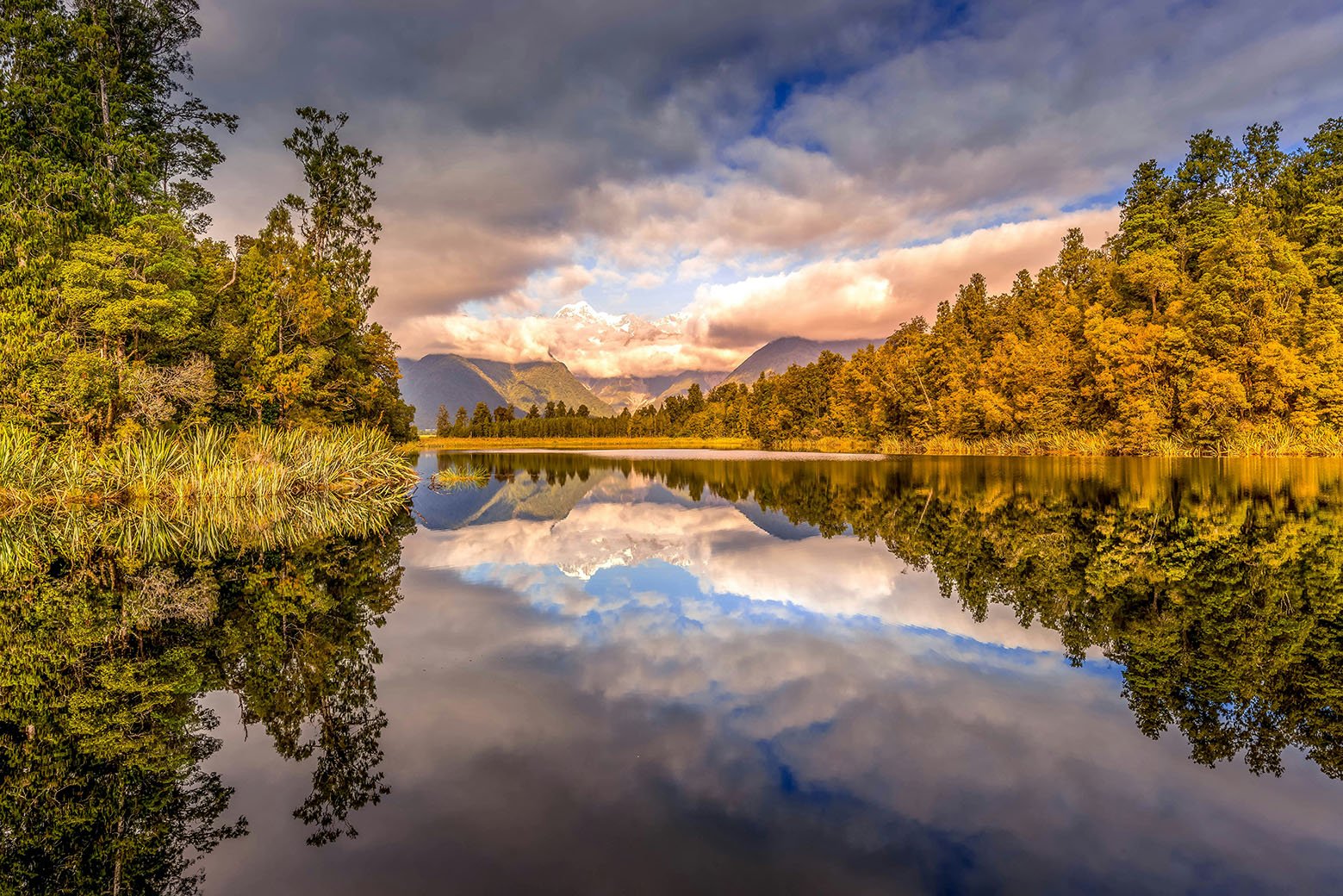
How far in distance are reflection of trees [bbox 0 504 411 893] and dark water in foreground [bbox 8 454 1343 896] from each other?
0.04 metres

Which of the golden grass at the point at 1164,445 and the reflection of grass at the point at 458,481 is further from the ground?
the golden grass at the point at 1164,445

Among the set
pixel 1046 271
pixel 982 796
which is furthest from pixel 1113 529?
pixel 1046 271

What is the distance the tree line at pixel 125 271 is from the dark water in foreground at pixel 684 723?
11.0 meters

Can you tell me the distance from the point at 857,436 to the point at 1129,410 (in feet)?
116

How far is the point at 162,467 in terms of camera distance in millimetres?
20703

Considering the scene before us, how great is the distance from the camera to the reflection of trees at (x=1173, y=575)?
5.99 m

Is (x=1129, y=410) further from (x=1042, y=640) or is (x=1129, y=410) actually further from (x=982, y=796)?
(x=982, y=796)

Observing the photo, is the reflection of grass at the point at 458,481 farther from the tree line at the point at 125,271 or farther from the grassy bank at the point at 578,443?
the grassy bank at the point at 578,443

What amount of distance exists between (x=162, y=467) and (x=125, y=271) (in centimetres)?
Result: 706

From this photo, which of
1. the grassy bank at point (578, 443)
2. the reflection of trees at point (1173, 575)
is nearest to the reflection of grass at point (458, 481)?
the reflection of trees at point (1173, 575)

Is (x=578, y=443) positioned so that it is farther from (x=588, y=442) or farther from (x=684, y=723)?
(x=684, y=723)

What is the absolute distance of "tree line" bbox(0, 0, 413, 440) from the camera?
837 inches

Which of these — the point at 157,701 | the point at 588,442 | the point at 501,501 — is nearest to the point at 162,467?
the point at 501,501

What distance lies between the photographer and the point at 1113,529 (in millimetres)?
15656
